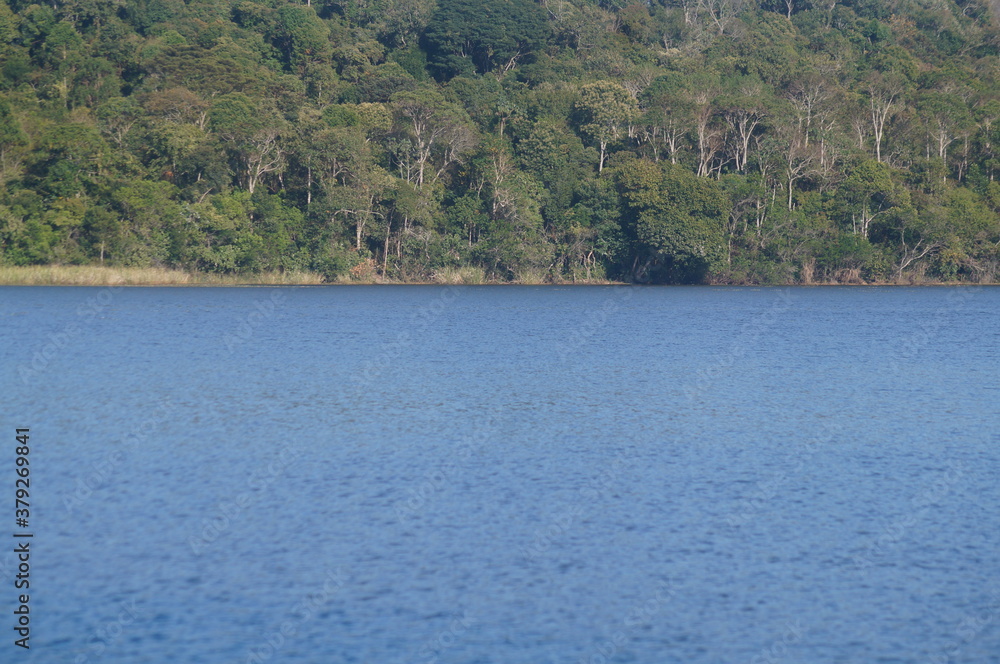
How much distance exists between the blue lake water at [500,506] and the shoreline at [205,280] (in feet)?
93.2

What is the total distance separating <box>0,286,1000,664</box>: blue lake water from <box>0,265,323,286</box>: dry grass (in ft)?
92.9

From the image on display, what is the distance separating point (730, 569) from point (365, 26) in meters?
94.0

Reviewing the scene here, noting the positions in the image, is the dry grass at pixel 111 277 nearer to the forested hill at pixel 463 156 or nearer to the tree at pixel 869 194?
the forested hill at pixel 463 156

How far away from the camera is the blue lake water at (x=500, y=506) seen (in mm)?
11500

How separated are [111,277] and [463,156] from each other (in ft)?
91.6

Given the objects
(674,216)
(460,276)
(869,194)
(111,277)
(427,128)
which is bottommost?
(111,277)

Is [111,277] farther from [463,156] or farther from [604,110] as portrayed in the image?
[604,110]

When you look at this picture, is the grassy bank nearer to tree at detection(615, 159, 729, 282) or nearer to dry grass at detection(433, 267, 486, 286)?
dry grass at detection(433, 267, 486, 286)

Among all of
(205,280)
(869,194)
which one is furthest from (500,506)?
(869,194)

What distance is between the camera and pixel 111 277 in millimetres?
62344

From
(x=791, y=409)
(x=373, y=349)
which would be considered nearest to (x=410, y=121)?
(x=373, y=349)

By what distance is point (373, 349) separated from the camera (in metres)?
36.1

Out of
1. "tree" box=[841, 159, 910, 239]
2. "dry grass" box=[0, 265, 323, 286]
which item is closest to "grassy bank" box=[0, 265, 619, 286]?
"dry grass" box=[0, 265, 323, 286]

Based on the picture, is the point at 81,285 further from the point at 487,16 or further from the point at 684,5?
the point at 684,5
